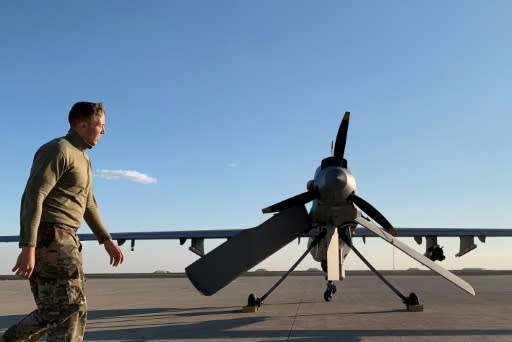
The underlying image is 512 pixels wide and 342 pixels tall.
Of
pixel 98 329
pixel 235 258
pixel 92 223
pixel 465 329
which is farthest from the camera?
pixel 235 258

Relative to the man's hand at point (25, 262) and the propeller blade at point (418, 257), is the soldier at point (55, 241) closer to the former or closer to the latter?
the man's hand at point (25, 262)

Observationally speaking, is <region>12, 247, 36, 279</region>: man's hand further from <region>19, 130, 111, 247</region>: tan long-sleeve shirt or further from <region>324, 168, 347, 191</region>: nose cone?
<region>324, 168, 347, 191</region>: nose cone

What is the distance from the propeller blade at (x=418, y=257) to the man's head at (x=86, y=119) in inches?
304

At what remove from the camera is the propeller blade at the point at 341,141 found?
1031 centimetres

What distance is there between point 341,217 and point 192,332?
171 inches

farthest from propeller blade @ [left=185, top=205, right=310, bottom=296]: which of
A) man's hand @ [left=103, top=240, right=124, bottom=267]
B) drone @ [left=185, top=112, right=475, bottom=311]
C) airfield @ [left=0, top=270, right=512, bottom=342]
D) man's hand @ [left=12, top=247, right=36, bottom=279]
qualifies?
man's hand @ [left=12, top=247, right=36, bottom=279]

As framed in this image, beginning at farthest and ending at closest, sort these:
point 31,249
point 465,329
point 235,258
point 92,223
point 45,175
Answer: point 235,258 → point 465,329 → point 92,223 → point 45,175 → point 31,249

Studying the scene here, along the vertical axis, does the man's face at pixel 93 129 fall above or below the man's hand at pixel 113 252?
above

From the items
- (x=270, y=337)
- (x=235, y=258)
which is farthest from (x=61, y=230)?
(x=235, y=258)

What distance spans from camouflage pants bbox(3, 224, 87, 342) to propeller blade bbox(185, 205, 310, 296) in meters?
6.05

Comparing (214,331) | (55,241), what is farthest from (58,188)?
(214,331)

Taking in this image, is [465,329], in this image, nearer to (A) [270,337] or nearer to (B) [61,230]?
(A) [270,337]

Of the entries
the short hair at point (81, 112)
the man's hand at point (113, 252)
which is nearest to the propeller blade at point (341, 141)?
the man's hand at point (113, 252)

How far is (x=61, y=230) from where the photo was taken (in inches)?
131
